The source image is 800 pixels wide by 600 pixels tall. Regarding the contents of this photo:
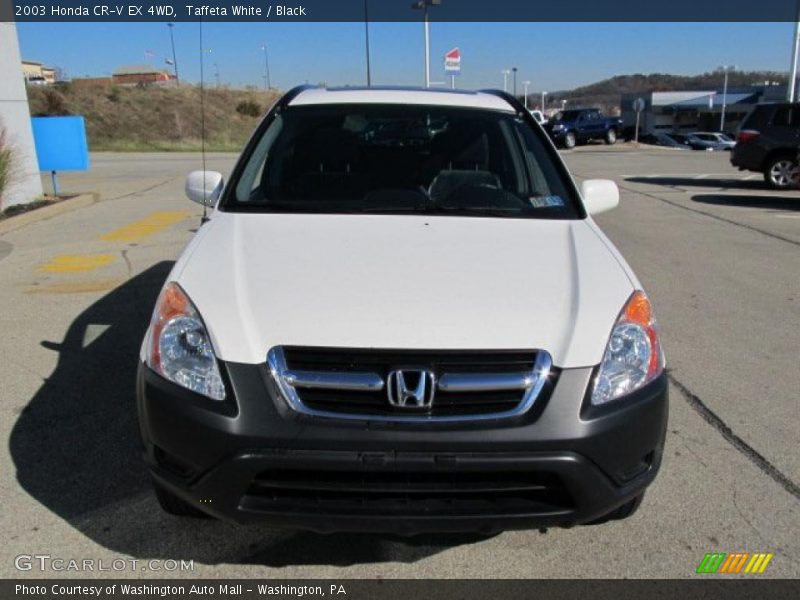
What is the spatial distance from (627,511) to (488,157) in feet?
6.79

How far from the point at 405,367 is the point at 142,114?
4989 cm

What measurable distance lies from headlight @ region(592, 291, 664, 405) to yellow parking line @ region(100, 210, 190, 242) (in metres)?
7.53

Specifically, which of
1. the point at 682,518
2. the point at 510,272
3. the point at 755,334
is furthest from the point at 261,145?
the point at 755,334

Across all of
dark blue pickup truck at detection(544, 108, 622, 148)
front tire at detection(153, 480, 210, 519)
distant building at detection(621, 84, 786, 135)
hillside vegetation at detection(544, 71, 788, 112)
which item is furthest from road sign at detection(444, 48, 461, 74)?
hillside vegetation at detection(544, 71, 788, 112)

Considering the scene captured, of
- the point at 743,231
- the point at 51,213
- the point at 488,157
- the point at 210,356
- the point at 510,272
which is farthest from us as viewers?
the point at 51,213

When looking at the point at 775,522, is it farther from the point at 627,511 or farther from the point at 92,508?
the point at 92,508

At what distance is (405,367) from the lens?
2.26 metres

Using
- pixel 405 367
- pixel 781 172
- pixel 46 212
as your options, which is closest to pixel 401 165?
pixel 405 367

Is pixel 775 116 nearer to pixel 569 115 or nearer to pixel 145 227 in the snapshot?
pixel 145 227

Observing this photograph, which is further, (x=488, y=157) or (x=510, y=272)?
(x=488, y=157)

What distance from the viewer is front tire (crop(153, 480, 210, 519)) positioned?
8.46ft

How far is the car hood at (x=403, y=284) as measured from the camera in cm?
232

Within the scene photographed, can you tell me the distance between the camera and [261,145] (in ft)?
12.2
